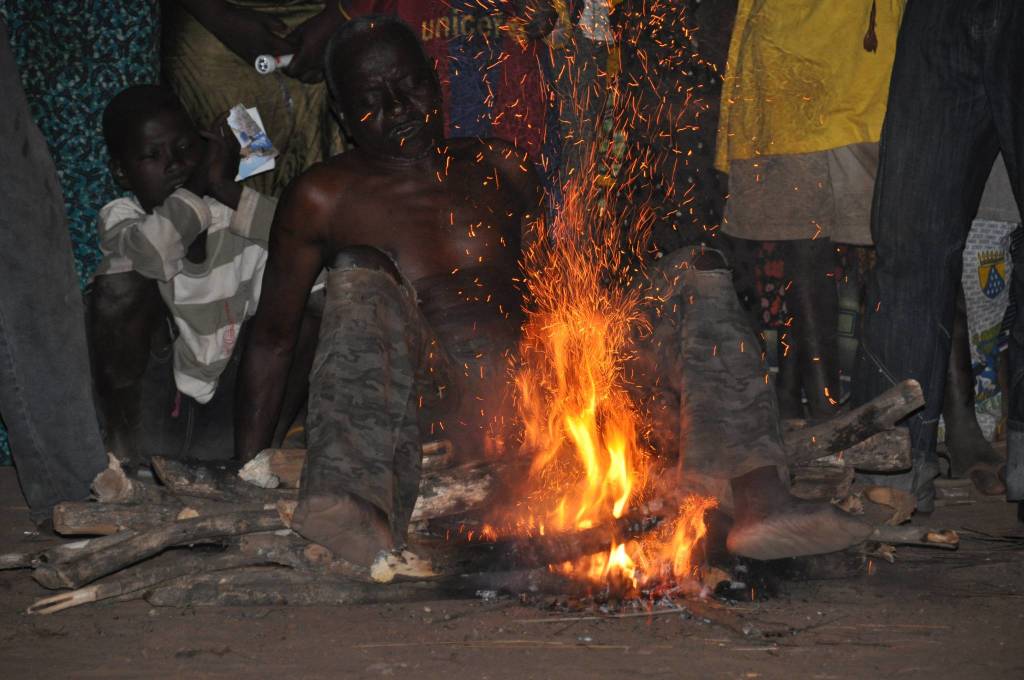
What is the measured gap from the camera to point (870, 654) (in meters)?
2.82

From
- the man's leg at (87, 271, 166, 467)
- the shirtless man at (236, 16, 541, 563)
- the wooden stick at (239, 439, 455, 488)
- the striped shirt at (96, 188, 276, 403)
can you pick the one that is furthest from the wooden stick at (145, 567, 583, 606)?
the striped shirt at (96, 188, 276, 403)

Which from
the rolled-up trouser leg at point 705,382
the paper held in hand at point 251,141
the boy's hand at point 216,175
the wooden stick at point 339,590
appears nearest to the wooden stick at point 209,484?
the wooden stick at point 339,590

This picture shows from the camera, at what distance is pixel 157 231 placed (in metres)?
5.01

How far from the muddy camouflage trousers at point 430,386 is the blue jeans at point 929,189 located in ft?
2.85

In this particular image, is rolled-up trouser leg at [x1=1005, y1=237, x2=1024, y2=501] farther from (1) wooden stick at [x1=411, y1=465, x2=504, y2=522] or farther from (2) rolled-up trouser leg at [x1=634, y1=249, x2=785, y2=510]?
(1) wooden stick at [x1=411, y1=465, x2=504, y2=522]

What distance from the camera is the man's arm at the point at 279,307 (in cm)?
448

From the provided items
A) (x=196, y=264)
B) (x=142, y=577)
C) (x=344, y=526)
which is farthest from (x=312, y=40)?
(x=344, y=526)

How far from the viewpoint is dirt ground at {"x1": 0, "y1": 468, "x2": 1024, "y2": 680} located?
9.06 feet

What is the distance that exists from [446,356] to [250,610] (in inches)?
46.7

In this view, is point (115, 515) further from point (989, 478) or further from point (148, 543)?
point (989, 478)

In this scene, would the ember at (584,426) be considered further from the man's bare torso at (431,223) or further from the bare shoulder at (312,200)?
the bare shoulder at (312,200)

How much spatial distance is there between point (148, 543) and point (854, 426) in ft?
7.58

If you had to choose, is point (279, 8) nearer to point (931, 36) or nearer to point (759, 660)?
point (931, 36)

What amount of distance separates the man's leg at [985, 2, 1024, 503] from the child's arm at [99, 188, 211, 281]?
11.2 ft
